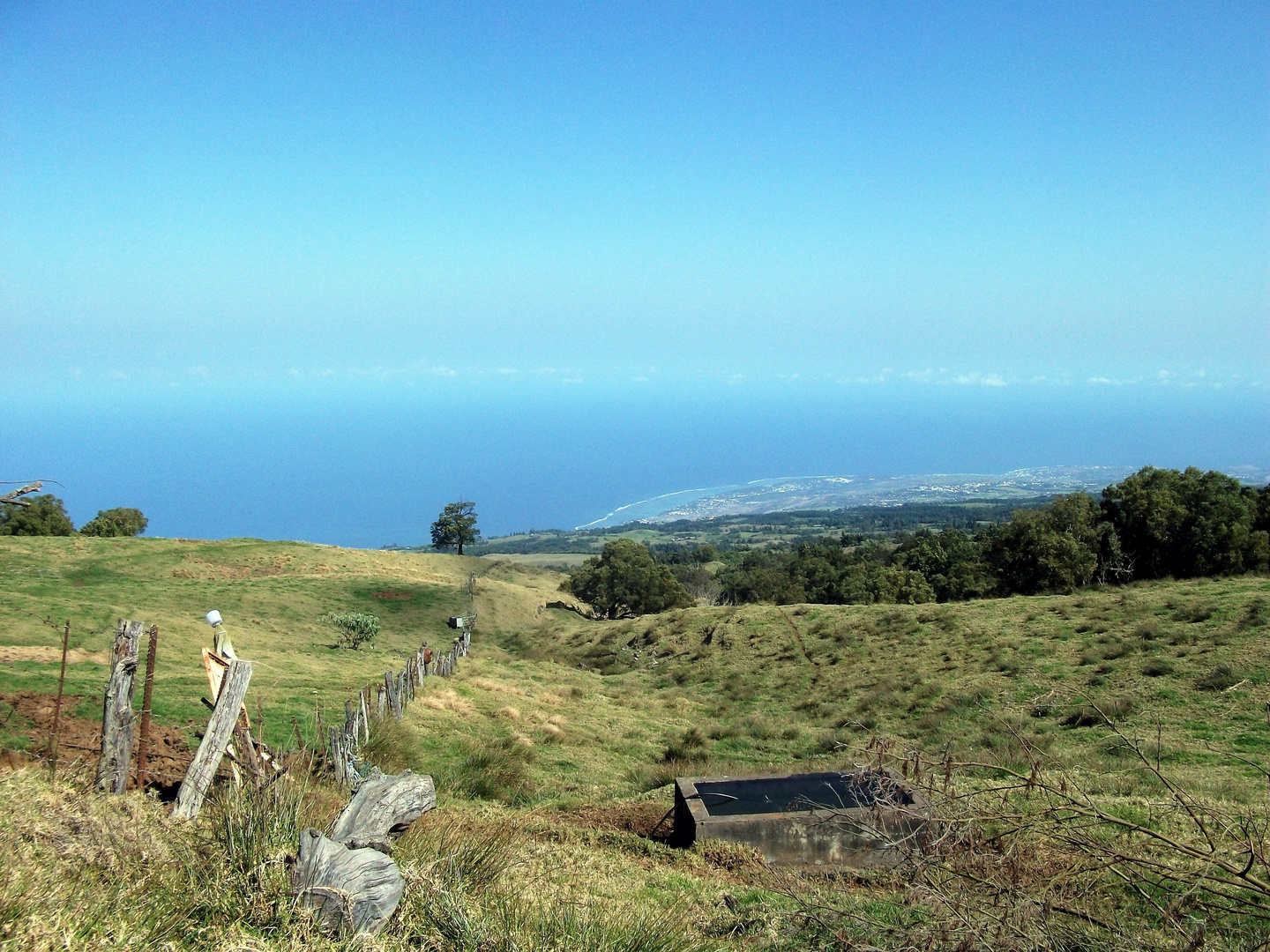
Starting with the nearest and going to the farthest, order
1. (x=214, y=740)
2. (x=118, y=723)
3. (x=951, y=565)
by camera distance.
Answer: (x=214, y=740) < (x=118, y=723) < (x=951, y=565)

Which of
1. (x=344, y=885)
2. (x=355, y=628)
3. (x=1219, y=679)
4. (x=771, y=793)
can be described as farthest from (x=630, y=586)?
(x=344, y=885)

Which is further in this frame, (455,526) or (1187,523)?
(455,526)

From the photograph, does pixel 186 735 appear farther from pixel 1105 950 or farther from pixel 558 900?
pixel 1105 950

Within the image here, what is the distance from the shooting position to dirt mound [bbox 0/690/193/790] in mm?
8135

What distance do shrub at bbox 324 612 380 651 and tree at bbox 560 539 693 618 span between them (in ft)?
71.2

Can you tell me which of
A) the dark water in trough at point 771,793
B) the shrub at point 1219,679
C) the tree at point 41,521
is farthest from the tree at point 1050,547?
the tree at point 41,521

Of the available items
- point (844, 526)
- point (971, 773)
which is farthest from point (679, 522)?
point (971, 773)

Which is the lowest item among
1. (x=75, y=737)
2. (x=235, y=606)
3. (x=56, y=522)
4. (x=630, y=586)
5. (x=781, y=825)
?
(x=630, y=586)

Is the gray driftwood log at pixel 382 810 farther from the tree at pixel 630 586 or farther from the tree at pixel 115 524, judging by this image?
the tree at pixel 115 524

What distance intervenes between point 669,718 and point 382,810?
13945 millimetres

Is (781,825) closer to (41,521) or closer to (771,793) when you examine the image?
(771,793)

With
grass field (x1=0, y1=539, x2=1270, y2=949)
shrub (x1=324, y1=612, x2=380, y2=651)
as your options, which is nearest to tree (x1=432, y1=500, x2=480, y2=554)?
grass field (x1=0, y1=539, x2=1270, y2=949)

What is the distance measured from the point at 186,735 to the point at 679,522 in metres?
158

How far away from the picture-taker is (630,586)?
160ft
